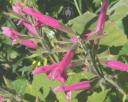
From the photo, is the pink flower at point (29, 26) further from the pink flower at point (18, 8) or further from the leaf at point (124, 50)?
the leaf at point (124, 50)

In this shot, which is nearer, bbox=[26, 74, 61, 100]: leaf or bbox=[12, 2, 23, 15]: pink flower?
bbox=[12, 2, 23, 15]: pink flower

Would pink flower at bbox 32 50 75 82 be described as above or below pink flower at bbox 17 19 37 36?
below

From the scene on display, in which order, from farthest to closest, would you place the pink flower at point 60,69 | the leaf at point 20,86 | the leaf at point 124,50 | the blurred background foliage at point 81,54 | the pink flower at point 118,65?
the leaf at point 20,86 < the leaf at point 124,50 < the blurred background foliage at point 81,54 < the pink flower at point 118,65 < the pink flower at point 60,69

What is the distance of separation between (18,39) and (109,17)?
33 cm

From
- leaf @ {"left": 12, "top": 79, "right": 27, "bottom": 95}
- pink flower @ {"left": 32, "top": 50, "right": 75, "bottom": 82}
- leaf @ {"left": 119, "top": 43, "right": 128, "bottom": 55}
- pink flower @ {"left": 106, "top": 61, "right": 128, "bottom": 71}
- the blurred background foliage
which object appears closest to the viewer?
pink flower @ {"left": 32, "top": 50, "right": 75, "bottom": 82}

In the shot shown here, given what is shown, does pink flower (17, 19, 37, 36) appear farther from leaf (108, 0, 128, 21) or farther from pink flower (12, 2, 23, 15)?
leaf (108, 0, 128, 21)

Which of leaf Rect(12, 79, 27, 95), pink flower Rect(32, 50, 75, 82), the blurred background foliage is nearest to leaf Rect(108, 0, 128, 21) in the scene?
the blurred background foliage

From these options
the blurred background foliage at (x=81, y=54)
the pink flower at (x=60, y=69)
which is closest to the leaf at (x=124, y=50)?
the blurred background foliage at (x=81, y=54)

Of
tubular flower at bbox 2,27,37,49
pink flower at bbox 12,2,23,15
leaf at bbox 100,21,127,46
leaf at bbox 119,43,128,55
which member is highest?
pink flower at bbox 12,2,23,15

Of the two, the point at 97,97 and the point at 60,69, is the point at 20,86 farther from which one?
the point at 60,69

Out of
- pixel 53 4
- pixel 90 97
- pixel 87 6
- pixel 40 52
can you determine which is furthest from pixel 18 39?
pixel 53 4

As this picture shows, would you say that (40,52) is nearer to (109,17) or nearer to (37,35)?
(37,35)

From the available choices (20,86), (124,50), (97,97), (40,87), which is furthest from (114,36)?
(20,86)

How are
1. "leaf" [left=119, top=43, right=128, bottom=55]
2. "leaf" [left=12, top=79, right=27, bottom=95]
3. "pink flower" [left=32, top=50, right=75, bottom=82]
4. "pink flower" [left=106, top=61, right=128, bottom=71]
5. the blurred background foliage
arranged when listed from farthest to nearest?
"leaf" [left=12, top=79, right=27, bottom=95], "leaf" [left=119, top=43, right=128, bottom=55], the blurred background foliage, "pink flower" [left=106, top=61, right=128, bottom=71], "pink flower" [left=32, top=50, right=75, bottom=82]
